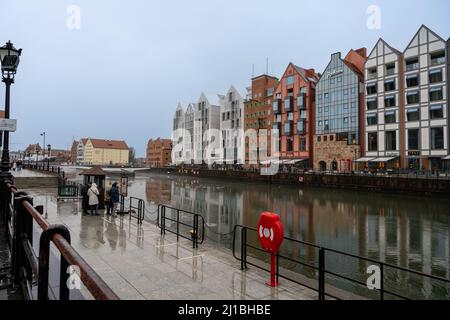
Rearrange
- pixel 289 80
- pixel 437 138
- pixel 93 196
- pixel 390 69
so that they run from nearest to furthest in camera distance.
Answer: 1. pixel 93 196
2. pixel 437 138
3. pixel 390 69
4. pixel 289 80

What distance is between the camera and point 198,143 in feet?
338

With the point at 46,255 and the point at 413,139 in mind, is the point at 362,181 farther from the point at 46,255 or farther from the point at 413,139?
the point at 46,255

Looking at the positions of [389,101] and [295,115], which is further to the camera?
[295,115]

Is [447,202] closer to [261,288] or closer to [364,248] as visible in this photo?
[364,248]

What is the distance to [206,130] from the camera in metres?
99.6

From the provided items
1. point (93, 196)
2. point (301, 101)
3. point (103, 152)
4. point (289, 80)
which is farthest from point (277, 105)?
point (103, 152)

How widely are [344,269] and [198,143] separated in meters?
93.4

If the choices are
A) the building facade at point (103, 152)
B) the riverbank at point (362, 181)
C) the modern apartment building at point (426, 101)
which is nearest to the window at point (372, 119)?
the modern apartment building at point (426, 101)

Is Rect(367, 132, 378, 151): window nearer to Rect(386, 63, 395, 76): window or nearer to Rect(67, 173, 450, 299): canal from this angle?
Rect(386, 63, 395, 76): window

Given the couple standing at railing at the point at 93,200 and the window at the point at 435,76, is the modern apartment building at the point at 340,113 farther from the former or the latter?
the couple standing at railing at the point at 93,200

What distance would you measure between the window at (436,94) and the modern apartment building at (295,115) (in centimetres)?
2356

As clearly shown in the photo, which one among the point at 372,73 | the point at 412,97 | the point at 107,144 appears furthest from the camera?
the point at 107,144

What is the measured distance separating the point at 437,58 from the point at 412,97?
6531 millimetres
